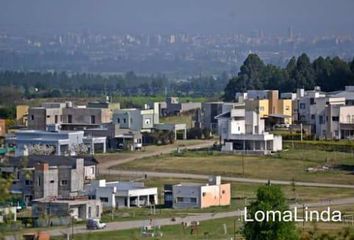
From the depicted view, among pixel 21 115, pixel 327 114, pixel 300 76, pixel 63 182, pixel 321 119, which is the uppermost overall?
pixel 300 76

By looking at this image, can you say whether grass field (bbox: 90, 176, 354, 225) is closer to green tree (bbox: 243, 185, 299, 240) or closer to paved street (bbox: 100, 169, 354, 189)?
paved street (bbox: 100, 169, 354, 189)

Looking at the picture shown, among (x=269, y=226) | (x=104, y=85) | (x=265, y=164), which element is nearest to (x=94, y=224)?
(x=269, y=226)

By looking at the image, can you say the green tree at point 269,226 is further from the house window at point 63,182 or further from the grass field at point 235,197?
the house window at point 63,182

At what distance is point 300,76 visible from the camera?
134ft

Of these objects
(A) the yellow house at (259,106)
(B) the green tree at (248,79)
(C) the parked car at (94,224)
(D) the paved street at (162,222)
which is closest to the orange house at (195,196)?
(D) the paved street at (162,222)

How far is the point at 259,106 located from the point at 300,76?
7.01m

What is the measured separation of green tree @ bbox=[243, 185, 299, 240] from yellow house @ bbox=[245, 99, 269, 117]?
19.4m

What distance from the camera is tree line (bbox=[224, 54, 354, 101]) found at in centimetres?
4016

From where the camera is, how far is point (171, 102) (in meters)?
41.1

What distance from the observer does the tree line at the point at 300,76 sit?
40.2m

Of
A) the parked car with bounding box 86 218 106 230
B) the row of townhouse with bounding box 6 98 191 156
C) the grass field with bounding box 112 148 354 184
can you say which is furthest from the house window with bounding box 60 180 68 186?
the row of townhouse with bounding box 6 98 191 156

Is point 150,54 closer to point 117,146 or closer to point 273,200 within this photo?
point 117,146

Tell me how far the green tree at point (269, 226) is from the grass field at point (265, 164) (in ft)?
32.2

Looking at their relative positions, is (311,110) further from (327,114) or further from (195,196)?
(195,196)
